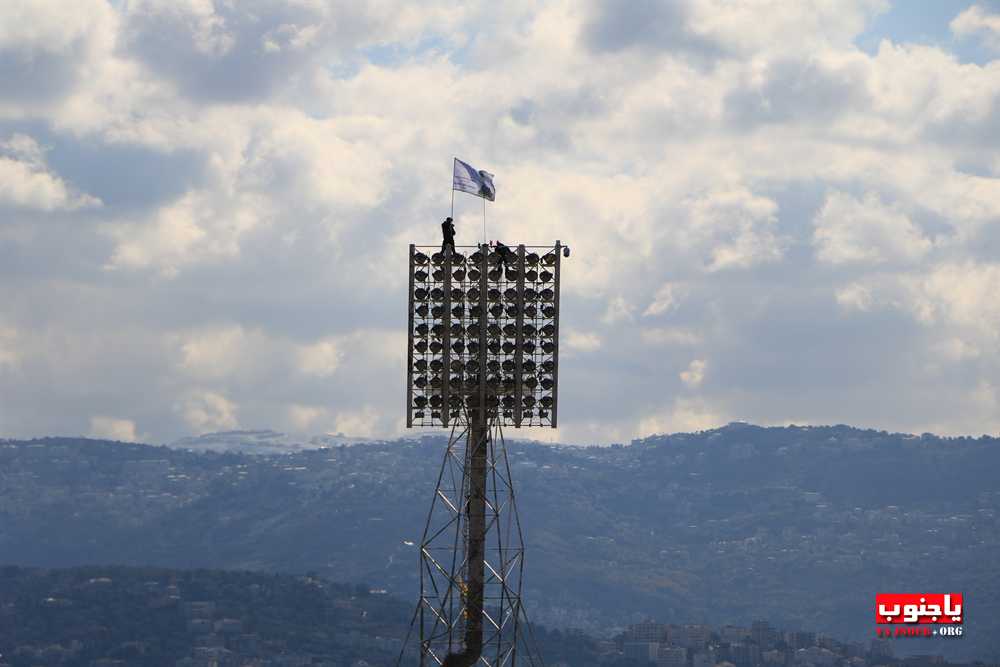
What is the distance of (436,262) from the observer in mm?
119750

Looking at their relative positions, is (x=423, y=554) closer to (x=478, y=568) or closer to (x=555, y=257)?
(x=478, y=568)

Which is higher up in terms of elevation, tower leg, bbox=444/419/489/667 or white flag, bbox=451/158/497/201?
white flag, bbox=451/158/497/201

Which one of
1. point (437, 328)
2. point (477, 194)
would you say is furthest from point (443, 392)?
point (477, 194)

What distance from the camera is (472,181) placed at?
405ft

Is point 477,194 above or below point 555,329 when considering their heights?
above

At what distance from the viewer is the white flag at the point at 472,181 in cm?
12262

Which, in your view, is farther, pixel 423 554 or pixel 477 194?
pixel 477 194

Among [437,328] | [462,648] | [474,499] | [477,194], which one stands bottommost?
[462,648]

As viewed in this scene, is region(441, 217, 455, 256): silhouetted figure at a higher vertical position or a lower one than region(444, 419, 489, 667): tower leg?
higher

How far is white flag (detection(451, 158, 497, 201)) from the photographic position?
123 metres

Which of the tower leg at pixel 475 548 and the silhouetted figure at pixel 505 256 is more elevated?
the silhouetted figure at pixel 505 256

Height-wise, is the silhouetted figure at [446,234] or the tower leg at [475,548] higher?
the silhouetted figure at [446,234]

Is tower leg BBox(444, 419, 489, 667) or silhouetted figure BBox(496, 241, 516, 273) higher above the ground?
silhouetted figure BBox(496, 241, 516, 273)

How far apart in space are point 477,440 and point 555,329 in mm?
7852
